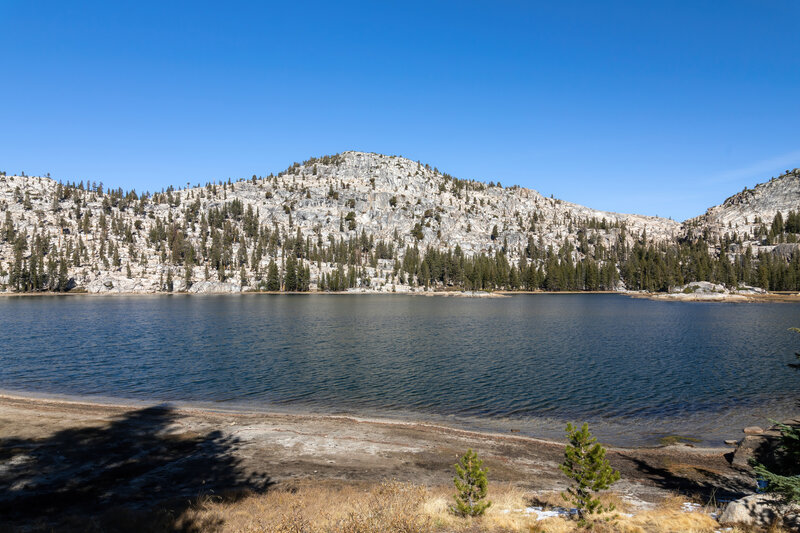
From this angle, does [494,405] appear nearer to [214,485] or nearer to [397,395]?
[397,395]

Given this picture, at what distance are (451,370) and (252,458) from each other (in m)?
27.8

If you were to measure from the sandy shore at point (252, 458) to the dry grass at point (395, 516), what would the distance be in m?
2.74

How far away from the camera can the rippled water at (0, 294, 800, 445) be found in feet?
107

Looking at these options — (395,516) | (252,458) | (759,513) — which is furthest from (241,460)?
(759,513)

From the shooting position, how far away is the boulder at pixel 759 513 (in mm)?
12695

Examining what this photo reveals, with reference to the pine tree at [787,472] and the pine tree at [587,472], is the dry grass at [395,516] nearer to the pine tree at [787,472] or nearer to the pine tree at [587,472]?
the pine tree at [587,472]

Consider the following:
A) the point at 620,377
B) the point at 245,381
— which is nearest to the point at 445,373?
the point at 620,377

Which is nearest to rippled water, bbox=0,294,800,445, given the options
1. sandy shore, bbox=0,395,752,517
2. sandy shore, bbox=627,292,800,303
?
sandy shore, bbox=0,395,752,517

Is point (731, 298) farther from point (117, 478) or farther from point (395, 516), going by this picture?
point (117, 478)

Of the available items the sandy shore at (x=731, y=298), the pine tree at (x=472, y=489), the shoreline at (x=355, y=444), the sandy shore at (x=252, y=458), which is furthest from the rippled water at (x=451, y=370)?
the sandy shore at (x=731, y=298)

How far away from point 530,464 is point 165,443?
20.1 metres

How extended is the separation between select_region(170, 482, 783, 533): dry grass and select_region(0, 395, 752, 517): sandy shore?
8.98 feet

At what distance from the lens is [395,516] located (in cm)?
1302

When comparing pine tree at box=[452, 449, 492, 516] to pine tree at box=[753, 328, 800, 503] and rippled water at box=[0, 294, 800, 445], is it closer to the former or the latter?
pine tree at box=[753, 328, 800, 503]
